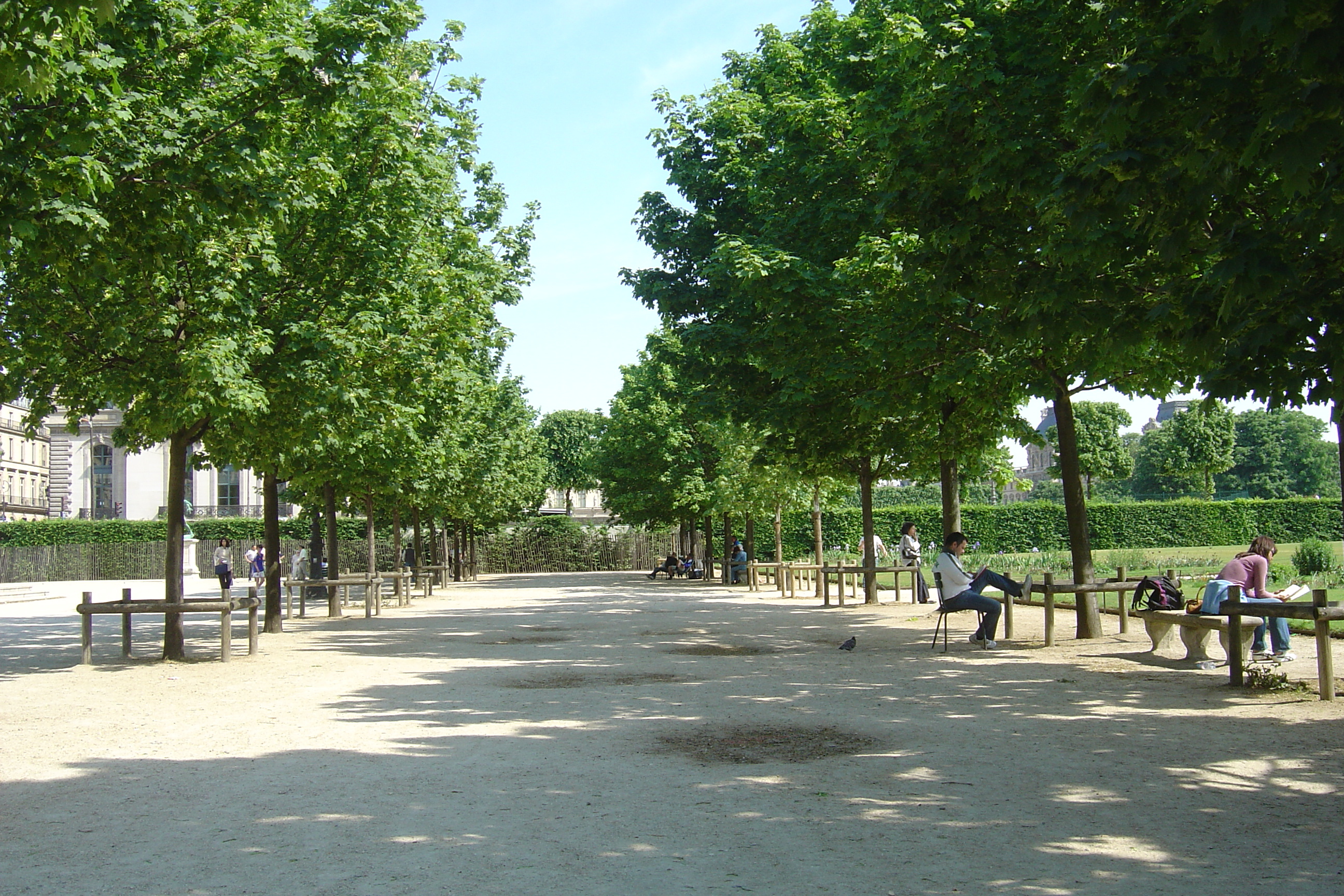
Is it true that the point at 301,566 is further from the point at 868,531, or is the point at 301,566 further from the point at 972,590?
the point at 972,590

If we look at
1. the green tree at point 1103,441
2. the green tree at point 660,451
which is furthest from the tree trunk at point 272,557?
the green tree at point 1103,441

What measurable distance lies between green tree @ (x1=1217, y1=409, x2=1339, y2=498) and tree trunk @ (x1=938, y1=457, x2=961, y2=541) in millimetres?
90813

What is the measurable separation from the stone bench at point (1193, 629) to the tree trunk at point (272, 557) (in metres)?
12.8

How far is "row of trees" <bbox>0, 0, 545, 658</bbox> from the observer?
875 centimetres

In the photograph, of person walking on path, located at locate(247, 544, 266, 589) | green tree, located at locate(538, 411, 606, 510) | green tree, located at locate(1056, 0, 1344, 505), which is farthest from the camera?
green tree, located at locate(538, 411, 606, 510)

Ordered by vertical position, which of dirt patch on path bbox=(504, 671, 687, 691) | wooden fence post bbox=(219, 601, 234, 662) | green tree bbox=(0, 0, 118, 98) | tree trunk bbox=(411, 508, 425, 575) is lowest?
dirt patch on path bbox=(504, 671, 687, 691)

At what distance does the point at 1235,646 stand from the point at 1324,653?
0.98 meters

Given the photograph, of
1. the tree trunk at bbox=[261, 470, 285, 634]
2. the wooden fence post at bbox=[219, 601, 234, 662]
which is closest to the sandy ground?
the wooden fence post at bbox=[219, 601, 234, 662]

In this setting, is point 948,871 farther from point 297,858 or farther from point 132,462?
point 132,462

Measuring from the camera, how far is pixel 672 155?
818 inches

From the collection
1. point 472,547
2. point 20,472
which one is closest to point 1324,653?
point 472,547

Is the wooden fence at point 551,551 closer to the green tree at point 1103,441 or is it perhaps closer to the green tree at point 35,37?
the green tree at point 1103,441

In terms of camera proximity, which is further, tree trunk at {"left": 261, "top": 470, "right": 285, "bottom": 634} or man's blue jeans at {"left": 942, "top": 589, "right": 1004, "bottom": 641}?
tree trunk at {"left": 261, "top": 470, "right": 285, "bottom": 634}

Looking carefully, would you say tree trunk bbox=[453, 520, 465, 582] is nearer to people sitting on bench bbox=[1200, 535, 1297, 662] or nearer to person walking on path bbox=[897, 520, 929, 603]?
person walking on path bbox=[897, 520, 929, 603]
